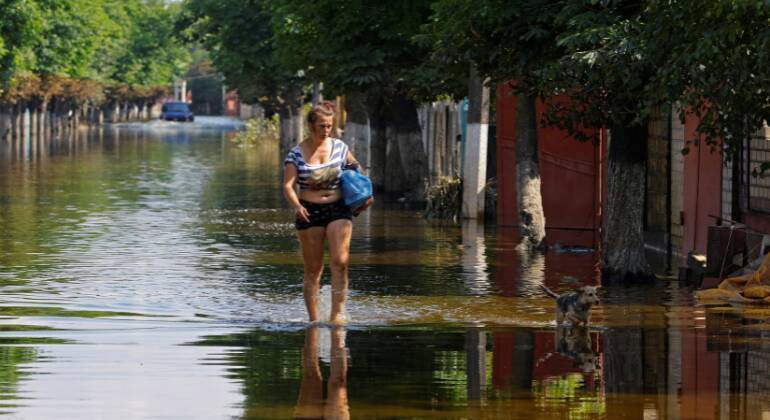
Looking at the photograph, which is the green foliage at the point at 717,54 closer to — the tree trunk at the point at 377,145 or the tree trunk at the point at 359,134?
the tree trunk at the point at 377,145

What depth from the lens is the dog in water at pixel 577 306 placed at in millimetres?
12320

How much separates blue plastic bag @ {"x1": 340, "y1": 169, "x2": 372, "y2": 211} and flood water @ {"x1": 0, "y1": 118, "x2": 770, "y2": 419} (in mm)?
936

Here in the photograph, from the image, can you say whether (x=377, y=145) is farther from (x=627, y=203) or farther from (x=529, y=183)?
(x=627, y=203)

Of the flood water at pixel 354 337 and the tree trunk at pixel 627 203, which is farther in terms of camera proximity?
the tree trunk at pixel 627 203

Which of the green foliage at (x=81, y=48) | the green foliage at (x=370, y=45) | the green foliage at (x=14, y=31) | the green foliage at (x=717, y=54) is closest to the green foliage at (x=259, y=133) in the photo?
the green foliage at (x=81, y=48)

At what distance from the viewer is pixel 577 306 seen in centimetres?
1238

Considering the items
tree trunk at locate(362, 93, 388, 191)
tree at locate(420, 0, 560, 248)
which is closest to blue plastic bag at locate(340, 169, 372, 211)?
tree at locate(420, 0, 560, 248)

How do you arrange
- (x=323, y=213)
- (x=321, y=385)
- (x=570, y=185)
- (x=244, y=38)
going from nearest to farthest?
(x=321, y=385), (x=323, y=213), (x=570, y=185), (x=244, y=38)

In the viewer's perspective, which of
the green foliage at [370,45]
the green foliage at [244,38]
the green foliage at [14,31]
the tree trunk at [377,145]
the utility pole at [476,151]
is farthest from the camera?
the green foliage at [14,31]

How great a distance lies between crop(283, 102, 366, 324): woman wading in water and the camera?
1250 cm

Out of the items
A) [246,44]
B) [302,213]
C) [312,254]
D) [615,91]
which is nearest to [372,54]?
[615,91]

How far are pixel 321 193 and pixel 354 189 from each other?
0.81ft

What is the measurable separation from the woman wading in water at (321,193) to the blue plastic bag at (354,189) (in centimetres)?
4

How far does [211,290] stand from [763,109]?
211 inches
